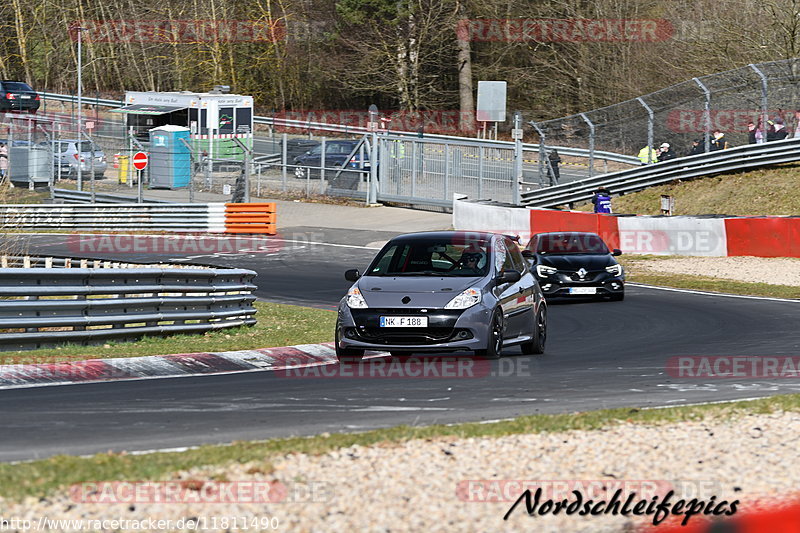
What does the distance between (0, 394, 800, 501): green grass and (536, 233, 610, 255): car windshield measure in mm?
12188

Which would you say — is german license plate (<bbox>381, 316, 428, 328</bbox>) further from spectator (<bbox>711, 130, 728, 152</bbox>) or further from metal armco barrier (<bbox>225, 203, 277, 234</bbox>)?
spectator (<bbox>711, 130, 728, 152</bbox>)

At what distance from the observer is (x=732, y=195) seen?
33.9 m

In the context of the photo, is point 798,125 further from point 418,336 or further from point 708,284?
point 418,336

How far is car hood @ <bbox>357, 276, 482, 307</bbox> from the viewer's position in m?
12.6

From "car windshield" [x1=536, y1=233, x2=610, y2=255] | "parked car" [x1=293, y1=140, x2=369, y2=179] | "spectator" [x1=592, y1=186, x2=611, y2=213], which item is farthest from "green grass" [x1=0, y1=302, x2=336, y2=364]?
"parked car" [x1=293, y1=140, x2=369, y2=179]

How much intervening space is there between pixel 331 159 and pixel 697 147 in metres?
15.3

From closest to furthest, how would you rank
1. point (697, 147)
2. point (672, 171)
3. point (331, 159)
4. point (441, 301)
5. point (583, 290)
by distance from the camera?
1. point (441, 301)
2. point (583, 290)
3. point (697, 147)
4. point (672, 171)
5. point (331, 159)

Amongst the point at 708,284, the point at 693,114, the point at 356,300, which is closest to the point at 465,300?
the point at 356,300

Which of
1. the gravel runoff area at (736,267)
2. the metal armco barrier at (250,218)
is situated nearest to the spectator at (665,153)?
the gravel runoff area at (736,267)

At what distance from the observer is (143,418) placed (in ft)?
29.6

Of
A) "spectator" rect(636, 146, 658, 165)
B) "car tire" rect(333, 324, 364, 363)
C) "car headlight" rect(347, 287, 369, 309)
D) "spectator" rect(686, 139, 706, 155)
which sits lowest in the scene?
"car tire" rect(333, 324, 364, 363)

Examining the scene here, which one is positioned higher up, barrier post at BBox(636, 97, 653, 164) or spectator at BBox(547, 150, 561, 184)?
barrier post at BBox(636, 97, 653, 164)

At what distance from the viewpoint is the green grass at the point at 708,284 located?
2256 cm

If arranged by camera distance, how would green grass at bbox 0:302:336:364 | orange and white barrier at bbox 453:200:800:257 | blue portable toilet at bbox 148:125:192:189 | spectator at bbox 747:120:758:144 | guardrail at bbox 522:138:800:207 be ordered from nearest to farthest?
green grass at bbox 0:302:336:364 → orange and white barrier at bbox 453:200:800:257 → guardrail at bbox 522:138:800:207 → spectator at bbox 747:120:758:144 → blue portable toilet at bbox 148:125:192:189
